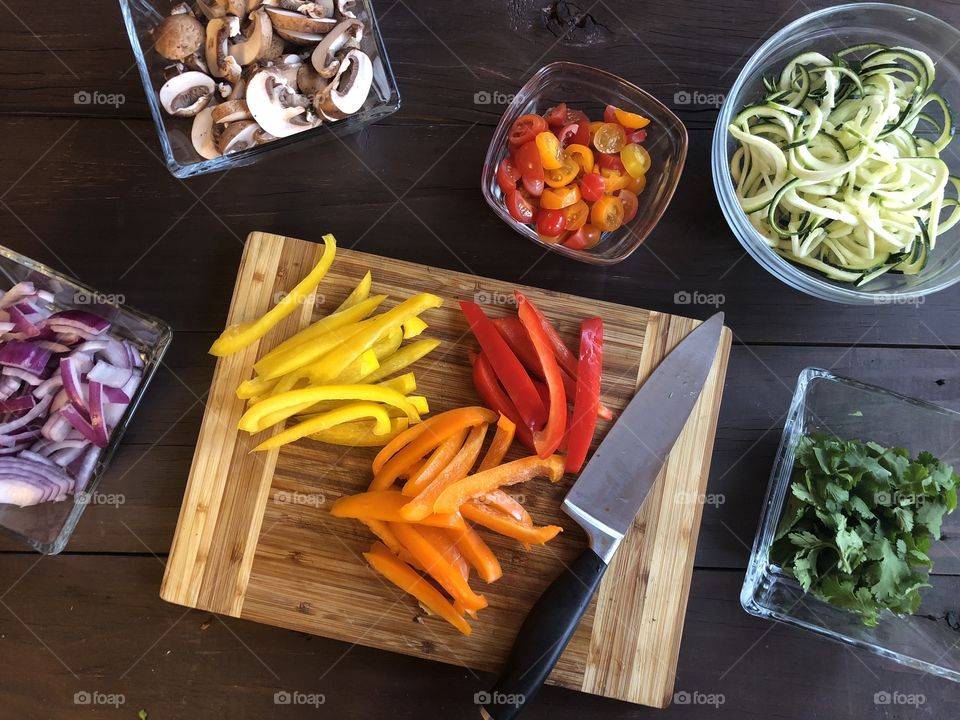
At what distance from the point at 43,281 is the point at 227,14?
111 cm

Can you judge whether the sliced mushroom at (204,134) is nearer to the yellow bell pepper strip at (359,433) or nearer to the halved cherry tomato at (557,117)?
the yellow bell pepper strip at (359,433)

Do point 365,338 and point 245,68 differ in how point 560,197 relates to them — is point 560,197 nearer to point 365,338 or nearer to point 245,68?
point 365,338

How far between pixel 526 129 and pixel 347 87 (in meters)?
0.61

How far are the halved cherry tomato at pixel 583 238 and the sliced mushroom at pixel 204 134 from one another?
4.08ft

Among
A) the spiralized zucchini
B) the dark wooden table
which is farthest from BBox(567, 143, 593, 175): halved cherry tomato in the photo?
the spiralized zucchini

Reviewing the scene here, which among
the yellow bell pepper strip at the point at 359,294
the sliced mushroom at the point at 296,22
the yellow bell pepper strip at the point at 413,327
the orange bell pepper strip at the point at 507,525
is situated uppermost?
the sliced mushroom at the point at 296,22

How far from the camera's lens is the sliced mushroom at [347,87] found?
89.1 inches

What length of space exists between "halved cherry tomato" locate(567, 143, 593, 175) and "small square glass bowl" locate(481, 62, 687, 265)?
10.0 inches

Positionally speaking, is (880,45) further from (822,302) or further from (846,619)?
(846,619)

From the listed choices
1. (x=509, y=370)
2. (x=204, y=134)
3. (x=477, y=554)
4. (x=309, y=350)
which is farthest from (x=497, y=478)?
(x=204, y=134)

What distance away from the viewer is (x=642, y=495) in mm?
2285

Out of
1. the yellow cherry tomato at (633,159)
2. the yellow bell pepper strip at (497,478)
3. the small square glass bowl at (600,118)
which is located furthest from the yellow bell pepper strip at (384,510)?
the yellow cherry tomato at (633,159)

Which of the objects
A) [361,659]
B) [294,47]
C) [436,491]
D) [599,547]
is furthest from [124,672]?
[294,47]

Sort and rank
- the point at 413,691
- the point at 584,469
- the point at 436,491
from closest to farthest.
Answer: the point at 436,491, the point at 584,469, the point at 413,691
